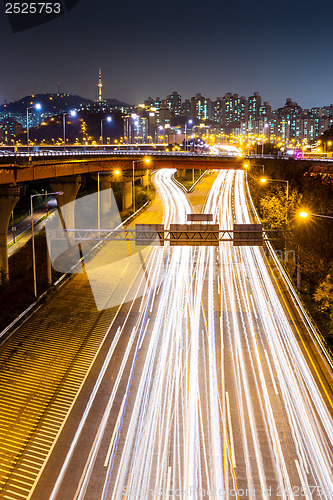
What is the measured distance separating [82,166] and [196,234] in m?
25.8

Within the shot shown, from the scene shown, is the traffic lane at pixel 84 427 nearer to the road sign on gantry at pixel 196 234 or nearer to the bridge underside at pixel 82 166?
the road sign on gantry at pixel 196 234

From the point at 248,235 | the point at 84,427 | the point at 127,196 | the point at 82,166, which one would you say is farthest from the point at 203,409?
the point at 127,196

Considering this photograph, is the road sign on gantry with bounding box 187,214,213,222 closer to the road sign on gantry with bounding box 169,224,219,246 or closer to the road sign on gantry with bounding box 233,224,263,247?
the road sign on gantry with bounding box 169,224,219,246

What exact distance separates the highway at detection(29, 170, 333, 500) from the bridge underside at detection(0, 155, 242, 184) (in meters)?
14.5

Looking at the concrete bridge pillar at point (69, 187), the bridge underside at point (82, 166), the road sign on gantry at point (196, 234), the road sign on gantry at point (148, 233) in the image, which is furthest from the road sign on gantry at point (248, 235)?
the concrete bridge pillar at point (69, 187)

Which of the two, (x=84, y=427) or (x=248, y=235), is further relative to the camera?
(x=248, y=235)

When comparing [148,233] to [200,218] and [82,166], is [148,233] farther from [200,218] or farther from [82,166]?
[82,166]

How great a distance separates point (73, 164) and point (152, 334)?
103 feet

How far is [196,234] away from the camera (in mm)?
32750

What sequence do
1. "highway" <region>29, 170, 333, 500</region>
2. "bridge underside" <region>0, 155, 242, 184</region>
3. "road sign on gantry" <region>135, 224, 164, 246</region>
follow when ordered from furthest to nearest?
"bridge underside" <region>0, 155, 242, 184</region> → "road sign on gantry" <region>135, 224, 164, 246</region> → "highway" <region>29, 170, 333, 500</region>

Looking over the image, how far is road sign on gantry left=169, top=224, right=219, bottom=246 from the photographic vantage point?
31.9 metres

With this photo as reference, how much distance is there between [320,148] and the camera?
5394 inches

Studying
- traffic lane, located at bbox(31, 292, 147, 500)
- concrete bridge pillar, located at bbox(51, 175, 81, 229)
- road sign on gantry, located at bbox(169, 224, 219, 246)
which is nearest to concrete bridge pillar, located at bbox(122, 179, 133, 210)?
concrete bridge pillar, located at bbox(51, 175, 81, 229)

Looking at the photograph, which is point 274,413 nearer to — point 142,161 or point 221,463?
point 221,463
